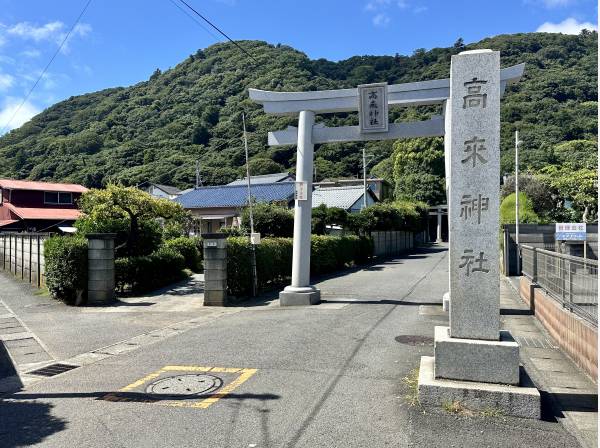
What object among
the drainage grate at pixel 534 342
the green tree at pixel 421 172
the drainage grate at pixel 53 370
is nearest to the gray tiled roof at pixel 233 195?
the green tree at pixel 421 172

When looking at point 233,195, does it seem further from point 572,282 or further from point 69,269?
point 572,282

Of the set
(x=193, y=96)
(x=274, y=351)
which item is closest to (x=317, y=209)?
(x=274, y=351)

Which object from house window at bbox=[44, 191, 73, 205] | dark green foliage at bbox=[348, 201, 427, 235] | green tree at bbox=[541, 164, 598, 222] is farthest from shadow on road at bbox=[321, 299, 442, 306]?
house window at bbox=[44, 191, 73, 205]

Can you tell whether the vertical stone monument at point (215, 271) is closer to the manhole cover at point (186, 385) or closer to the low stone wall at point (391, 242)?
the manhole cover at point (186, 385)

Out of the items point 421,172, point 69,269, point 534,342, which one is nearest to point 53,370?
point 69,269

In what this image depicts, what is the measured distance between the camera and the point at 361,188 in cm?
4266

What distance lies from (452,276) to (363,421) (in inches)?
76.7

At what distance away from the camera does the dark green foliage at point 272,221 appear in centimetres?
1981

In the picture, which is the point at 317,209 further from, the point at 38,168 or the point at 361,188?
the point at 38,168

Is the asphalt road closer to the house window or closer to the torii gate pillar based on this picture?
the torii gate pillar

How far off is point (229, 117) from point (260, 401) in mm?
63245

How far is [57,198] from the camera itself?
130ft

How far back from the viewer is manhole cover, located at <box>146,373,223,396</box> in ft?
18.5

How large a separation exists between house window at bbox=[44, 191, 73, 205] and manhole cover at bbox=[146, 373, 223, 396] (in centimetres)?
3819
